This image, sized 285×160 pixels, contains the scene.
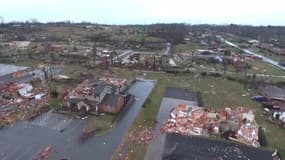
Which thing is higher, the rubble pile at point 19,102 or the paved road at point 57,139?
the rubble pile at point 19,102

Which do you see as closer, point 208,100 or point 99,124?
point 99,124

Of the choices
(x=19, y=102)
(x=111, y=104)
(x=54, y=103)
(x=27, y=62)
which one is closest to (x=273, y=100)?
(x=111, y=104)

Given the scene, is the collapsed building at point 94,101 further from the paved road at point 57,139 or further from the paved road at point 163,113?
the paved road at point 163,113

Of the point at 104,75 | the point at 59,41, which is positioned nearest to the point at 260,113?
the point at 104,75

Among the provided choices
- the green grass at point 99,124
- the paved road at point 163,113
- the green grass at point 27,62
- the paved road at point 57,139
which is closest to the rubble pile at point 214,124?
the paved road at point 163,113

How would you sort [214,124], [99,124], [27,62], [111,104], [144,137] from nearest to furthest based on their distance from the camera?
[144,137]
[214,124]
[99,124]
[111,104]
[27,62]

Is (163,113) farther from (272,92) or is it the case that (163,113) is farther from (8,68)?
(8,68)
